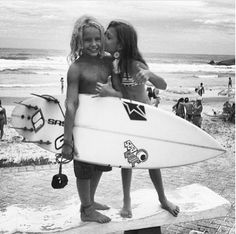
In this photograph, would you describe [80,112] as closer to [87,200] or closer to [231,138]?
[87,200]

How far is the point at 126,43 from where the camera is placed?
2715 mm

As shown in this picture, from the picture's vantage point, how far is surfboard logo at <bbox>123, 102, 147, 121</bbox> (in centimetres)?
282

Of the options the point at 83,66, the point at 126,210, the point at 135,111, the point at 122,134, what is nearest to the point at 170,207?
the point at 126,210

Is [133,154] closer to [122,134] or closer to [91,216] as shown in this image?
[122,134]

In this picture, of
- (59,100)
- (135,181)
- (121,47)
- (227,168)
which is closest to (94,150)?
(59,100)

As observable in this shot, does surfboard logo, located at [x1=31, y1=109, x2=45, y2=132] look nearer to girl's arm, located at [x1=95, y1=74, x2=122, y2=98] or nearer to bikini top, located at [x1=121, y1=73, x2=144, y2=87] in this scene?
girl's arm, located at [x1=95, y1=74, x2=122, y2=98]

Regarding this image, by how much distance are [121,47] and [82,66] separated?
298 millimetres

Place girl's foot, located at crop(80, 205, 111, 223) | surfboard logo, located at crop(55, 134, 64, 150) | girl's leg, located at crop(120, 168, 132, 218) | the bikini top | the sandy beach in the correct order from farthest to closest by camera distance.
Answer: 1. the sandy beach
2. girl's foot, located at crop(80, 205, 111, 223)
3. girl's leg, located at crop(120, 168, 132, 218)
4. surfboard logo, located at crop(55, 134, 64, 150)
5. the bikini top

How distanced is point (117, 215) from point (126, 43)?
1.39m

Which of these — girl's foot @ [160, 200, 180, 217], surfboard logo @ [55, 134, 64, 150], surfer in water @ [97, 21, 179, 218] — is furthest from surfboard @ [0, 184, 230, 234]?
surfer in water @ [97, 21, 179, 218]

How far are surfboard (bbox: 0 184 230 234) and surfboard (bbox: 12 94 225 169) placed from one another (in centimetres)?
55

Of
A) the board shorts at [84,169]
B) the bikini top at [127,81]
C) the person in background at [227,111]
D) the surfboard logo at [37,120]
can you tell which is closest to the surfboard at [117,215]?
the board shorts at [84,169]

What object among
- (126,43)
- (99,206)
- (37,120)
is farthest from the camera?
(99,206)

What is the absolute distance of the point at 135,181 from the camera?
5594 millimetres
